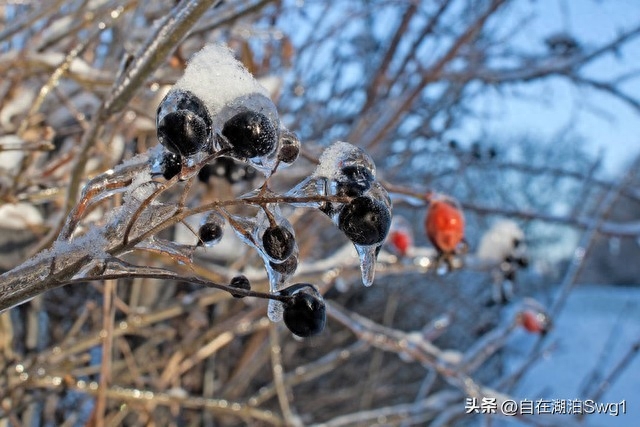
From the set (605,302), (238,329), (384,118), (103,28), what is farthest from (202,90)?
(605,302)

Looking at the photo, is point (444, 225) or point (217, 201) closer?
point (217, 201)

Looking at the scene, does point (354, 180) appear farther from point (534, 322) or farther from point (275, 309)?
point (534, 322)

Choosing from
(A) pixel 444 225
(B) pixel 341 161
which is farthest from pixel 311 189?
(A) pixel 444 225

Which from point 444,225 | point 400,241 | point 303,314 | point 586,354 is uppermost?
point 586,354

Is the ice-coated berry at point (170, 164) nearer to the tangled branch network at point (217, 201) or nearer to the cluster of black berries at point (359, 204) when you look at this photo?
the tangled branch network at point (217, 201)

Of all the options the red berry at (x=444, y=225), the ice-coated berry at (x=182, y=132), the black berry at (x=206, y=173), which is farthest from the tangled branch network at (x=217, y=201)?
the red berry at (x=444, y=225)
